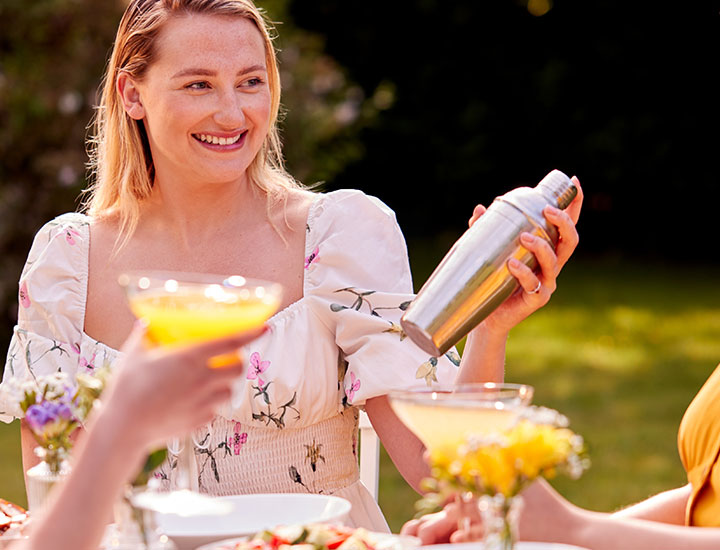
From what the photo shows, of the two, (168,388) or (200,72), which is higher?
(200,72)

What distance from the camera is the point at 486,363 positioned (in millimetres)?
2221

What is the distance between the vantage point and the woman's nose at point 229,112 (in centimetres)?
256

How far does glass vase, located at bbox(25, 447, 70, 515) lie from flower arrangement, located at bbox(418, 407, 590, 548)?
0.59 meters

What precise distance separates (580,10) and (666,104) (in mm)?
1518

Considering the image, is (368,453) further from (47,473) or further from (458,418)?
(458,418)

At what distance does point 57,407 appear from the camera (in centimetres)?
158

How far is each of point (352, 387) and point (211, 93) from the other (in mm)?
745

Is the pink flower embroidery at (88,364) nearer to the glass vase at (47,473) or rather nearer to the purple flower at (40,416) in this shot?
the glass vase at (47,473)

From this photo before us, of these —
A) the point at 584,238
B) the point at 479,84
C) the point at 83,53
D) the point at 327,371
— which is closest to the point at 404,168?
the point at 479,84

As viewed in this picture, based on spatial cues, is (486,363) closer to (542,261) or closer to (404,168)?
(542,261)

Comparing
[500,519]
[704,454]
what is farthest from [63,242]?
[500,519]

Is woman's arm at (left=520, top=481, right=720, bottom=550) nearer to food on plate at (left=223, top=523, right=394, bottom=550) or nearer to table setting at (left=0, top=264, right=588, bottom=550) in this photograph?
table setting at (left=0, top=264, right=588, bottom=550)

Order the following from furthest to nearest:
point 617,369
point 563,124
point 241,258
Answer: point 563,124
point 617,369
point 241,258

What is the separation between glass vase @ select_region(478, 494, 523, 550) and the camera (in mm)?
1326
